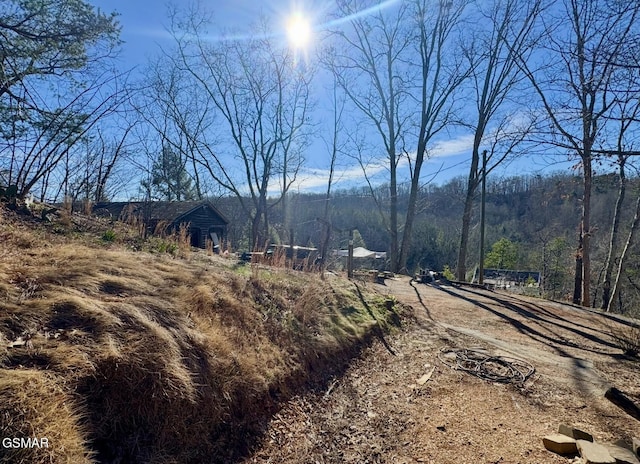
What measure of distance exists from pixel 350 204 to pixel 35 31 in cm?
5010

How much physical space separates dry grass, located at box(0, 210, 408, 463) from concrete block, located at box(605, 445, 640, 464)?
2301 millimetres

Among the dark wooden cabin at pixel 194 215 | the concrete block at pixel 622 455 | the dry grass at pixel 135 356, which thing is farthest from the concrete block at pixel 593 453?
the dark wooden cabin at pixel 194 215

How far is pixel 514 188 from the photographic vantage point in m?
47.2

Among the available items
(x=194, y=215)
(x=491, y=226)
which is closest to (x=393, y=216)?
(x=194, y=215)

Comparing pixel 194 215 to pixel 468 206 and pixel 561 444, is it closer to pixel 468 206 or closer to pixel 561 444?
pixel 468 206

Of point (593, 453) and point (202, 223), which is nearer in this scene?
point (593, 453)

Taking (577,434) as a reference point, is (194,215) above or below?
above

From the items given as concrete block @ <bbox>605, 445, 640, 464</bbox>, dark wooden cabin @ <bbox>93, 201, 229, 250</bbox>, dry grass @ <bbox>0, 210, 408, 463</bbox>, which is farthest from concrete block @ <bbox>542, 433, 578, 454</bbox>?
dark wooden cabin @ <bbox>93, 201, 229, 250</bbox>

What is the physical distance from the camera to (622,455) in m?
2.08

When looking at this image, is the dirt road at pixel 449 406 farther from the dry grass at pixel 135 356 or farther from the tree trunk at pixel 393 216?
the tree trunk at pixel 393 216

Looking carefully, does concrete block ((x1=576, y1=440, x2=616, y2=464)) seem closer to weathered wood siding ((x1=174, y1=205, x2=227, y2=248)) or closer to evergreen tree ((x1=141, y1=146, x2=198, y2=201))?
weathered wood siding ((x1=174, y1=205, x2=227, y2=248))

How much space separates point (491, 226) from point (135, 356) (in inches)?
1910

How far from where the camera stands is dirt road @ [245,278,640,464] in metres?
2.36

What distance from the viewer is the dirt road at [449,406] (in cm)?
236
